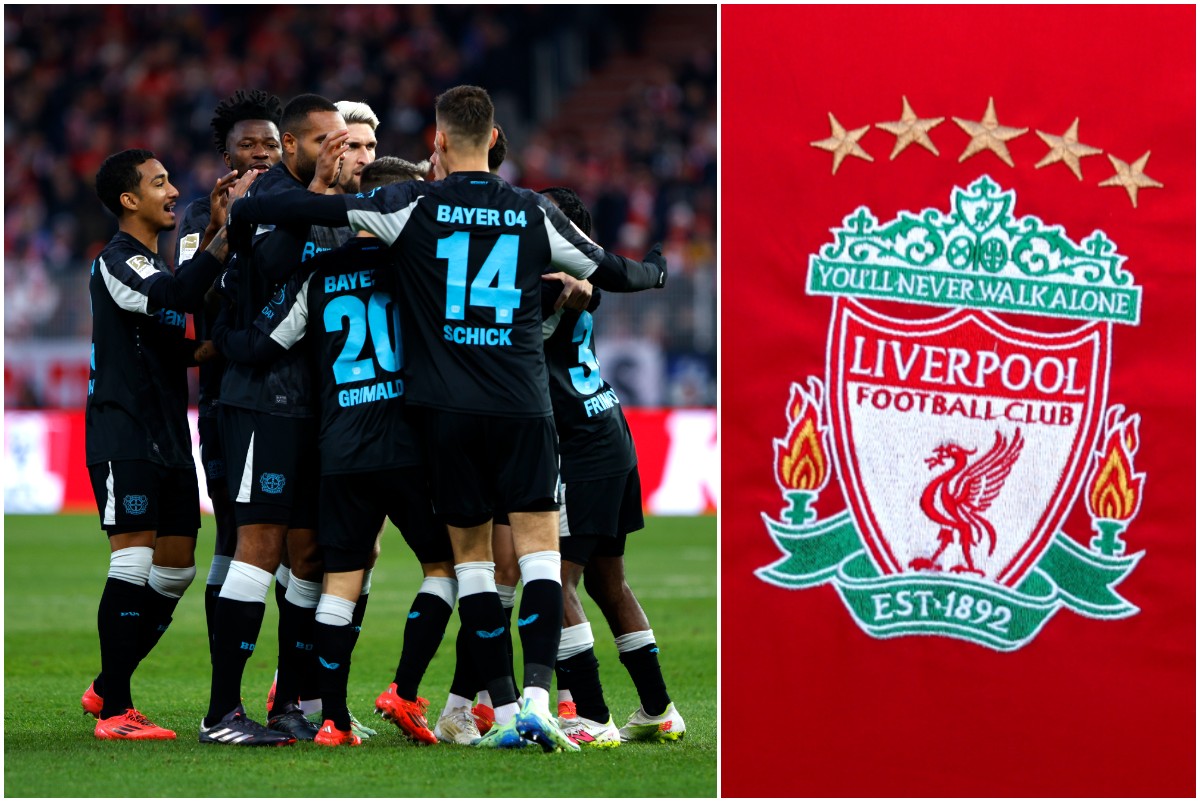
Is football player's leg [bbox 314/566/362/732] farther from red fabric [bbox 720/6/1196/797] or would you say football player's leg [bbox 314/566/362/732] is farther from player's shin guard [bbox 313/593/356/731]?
red fabric [bbox 720/6/1196/797]

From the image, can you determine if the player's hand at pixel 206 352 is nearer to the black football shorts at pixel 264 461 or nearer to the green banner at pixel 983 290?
the black football shorts at pixel 264 461

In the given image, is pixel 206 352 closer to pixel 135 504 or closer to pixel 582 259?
pixel 135 504

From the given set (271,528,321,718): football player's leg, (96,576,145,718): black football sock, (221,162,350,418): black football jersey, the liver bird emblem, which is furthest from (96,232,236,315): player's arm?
the liver bird emblem

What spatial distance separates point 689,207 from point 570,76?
19.6 ft

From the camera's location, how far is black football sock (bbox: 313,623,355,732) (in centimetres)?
514

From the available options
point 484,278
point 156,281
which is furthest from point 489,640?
point 156,281

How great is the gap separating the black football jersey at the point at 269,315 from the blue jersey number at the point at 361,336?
0.20m

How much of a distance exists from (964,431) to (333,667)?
7.55ft

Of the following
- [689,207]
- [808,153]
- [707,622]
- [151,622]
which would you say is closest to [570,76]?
[689,207]

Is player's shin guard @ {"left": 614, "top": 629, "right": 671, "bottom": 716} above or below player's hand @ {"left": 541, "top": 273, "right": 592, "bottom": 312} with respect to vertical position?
below

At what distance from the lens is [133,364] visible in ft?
18.4

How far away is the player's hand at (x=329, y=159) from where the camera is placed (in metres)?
5.08

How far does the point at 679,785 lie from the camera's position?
173 inches

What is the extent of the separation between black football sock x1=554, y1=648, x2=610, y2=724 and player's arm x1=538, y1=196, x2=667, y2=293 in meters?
1.31
